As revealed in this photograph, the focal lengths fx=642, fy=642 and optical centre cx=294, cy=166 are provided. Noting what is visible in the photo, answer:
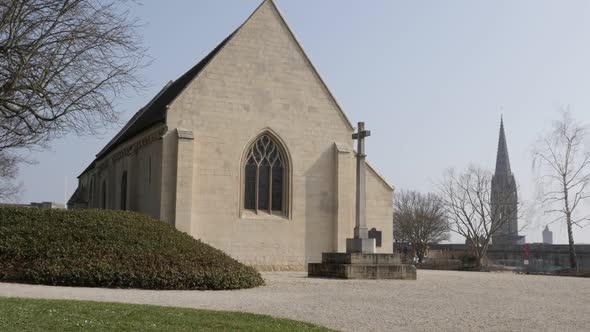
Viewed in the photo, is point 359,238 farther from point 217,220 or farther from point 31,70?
point 31,70

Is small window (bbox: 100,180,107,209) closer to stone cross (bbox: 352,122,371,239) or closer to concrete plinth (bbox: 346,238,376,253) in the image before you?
stone cross (bbox: 352,122,371,239)

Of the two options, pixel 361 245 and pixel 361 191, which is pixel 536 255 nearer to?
pixel 361 191

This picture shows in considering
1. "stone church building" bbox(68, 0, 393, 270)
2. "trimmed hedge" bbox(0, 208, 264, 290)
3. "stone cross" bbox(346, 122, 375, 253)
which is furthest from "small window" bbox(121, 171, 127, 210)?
"stone cross" bbox(346, 122, 375, 253)

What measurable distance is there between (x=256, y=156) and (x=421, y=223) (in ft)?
163

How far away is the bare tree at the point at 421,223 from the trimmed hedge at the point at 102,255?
52.8m

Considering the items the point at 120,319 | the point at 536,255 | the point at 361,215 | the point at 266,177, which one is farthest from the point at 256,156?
the point at 536,255

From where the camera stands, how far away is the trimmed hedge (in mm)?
16734

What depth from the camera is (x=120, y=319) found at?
10086 millimetres

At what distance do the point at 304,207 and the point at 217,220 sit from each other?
410cm

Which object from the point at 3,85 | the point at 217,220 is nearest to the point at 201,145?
the point at 217,220

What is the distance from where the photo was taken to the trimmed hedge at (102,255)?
54.9ft

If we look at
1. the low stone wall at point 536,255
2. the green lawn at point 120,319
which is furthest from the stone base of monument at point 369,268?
the low stone wall at point 536,255

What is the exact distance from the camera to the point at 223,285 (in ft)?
57.3

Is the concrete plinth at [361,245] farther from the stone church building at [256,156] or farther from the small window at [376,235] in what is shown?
the small window at [376,235]
